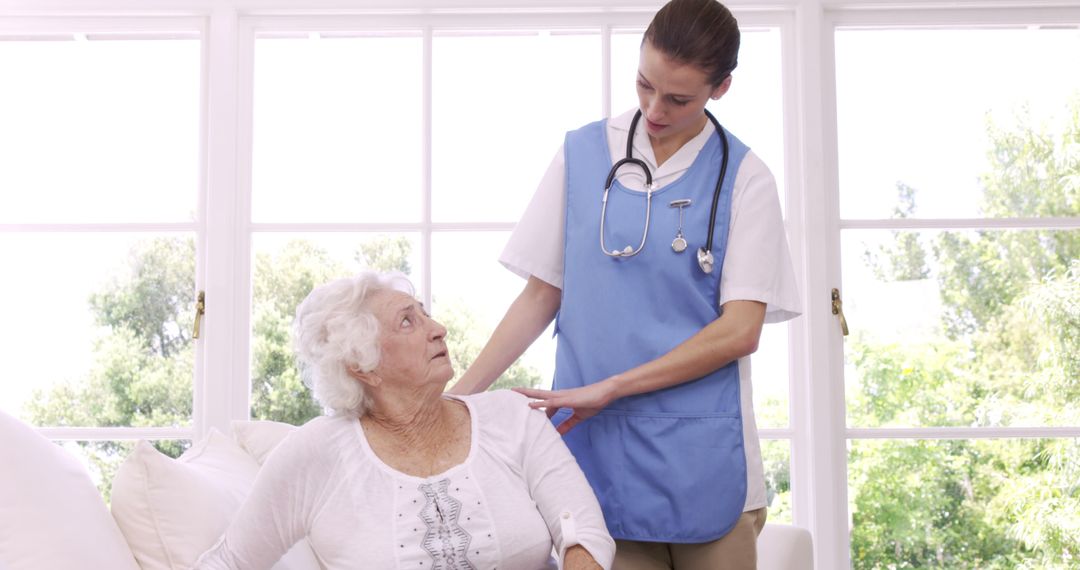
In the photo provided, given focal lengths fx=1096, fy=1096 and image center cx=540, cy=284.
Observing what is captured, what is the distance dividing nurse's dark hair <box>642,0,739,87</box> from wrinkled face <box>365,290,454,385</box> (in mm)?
636

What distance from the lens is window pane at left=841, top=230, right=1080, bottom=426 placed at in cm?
320

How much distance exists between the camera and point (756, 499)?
1.84m

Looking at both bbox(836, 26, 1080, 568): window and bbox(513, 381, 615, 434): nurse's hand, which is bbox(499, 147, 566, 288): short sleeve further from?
bbox(836, 26, 1080, 568): window

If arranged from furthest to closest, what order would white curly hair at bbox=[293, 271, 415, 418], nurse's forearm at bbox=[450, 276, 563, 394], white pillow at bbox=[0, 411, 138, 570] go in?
nurse's forearm at bbox=[450, 276, 563, 394], white curly hair at bbox=[293, 271, 415, 418], white pillow at bbox=[0, 411, 138, 570]

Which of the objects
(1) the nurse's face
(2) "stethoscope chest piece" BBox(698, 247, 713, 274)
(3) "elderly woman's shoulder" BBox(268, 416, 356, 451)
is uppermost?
(1) the nurse's face

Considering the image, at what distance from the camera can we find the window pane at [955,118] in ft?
10.6

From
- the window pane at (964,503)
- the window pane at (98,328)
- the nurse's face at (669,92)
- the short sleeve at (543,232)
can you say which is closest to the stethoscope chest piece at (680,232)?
the nurse's face at (669,92)

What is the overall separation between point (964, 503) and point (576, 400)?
187 cm

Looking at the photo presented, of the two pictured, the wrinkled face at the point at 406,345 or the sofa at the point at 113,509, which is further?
the wrinkled face at the point at 406,345

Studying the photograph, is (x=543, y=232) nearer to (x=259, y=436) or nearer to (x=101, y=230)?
(x=259, y=436)

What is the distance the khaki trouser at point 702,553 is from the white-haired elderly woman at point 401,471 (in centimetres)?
7

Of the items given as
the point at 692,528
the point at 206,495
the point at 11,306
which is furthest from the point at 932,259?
the point at 11,306

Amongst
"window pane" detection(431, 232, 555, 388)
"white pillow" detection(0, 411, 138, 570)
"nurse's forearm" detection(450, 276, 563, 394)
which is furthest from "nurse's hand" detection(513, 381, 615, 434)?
"window pane" detection(431, 232, 555, 388)

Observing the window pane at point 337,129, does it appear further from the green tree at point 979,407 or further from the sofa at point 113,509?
the green tree at point 979,407
